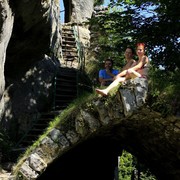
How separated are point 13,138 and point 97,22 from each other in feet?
14.4

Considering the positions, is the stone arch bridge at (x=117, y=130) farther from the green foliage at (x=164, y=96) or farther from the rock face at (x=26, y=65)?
the rock face at (x=26, y=65)

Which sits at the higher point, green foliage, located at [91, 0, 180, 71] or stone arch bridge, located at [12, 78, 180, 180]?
green foliage, located at [91, 0, 180, 71]

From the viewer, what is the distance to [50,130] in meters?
5.87

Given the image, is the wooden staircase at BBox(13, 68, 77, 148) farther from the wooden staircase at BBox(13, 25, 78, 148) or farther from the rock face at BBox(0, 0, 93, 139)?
the rock face at BBox(0, 0, 93, 139)

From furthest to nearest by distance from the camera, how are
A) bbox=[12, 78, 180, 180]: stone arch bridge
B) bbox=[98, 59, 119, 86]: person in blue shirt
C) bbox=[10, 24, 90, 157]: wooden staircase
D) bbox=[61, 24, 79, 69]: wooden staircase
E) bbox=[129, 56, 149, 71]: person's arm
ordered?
bbox=[61, 24, 79, 69]: wooden staircase → bbox=[10, 24, 90, 157]: wooden staircase → bbox=[98, 59, 119, 86]: person in blue shirt → bbox=[12, 78, 180, 180]: stone arch bridge → bbox=[129, 56, 149, 71]: person's arm

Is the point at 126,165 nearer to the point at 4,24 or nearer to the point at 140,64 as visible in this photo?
the point at 4,24

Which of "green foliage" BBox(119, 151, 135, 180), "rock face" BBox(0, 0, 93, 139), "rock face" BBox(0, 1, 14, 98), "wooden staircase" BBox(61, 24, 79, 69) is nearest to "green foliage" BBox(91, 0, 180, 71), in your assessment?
"rock face" BBox(0, 0, 93, 139)

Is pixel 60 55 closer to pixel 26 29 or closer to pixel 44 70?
pixel 44 70

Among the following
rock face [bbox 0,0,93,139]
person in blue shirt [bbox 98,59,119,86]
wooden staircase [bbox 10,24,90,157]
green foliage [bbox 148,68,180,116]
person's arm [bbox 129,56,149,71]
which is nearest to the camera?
person's arm [bbox 129,56,149,71]

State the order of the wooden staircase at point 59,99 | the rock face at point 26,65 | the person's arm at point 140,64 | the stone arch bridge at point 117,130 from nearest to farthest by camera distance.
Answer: the person's arm at point 140,64 < the stone arch bridge at point 117,130 < the rock face at point 26,65 < the wooden staircase at point 59,99

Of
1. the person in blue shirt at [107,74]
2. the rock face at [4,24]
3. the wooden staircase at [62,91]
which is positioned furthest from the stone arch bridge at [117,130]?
the wooden staircase at [62,91]

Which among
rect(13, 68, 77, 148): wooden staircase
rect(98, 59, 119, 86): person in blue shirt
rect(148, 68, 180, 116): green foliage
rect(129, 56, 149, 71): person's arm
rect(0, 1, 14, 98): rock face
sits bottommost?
rect(13, 68, 77, 148): wooden staircase

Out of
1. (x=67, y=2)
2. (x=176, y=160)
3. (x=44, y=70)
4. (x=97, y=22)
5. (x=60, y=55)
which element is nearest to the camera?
(x=176, y=160)

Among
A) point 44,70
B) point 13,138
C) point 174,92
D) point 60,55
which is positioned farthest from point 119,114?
point 60,55
